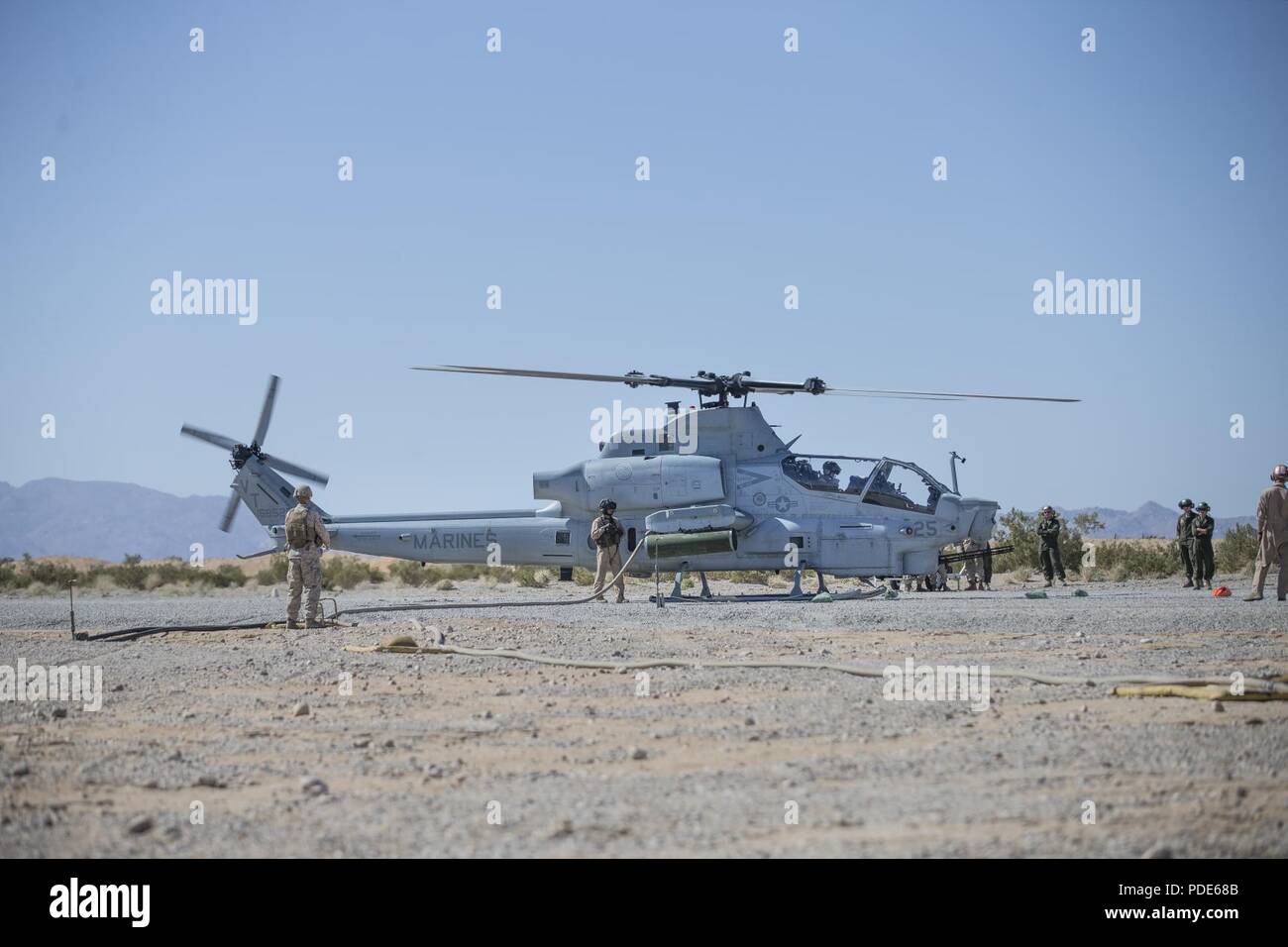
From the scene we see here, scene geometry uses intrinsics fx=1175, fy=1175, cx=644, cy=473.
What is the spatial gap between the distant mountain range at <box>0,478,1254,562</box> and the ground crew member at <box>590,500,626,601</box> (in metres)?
122

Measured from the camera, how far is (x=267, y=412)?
24188mm

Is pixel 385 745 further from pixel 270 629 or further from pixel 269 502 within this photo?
pixel 269 502

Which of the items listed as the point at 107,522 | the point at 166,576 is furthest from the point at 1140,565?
the point at 107,522

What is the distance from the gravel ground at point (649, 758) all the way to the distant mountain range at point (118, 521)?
131630mm

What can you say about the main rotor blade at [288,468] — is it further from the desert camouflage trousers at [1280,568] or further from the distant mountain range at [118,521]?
the distant mountain range at [118,521]

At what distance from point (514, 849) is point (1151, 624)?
10.2 metres

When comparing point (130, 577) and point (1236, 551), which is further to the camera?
point (130, 577)

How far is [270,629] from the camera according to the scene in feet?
50.2

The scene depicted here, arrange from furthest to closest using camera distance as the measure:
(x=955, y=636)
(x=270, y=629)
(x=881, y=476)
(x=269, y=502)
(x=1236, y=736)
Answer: (x=269, y=502) < (x=881, y=476) < (x=270, y=629) < (x=955, y=636) < (x=1236, y=736)

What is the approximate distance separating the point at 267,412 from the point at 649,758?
64.2 feet

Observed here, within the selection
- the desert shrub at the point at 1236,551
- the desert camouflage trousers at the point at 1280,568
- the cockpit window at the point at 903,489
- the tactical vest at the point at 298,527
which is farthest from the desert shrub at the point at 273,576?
the desert camouflage trousers at the point at 1280,568

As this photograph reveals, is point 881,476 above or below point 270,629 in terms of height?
above

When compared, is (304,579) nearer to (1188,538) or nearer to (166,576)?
(1188,538)
